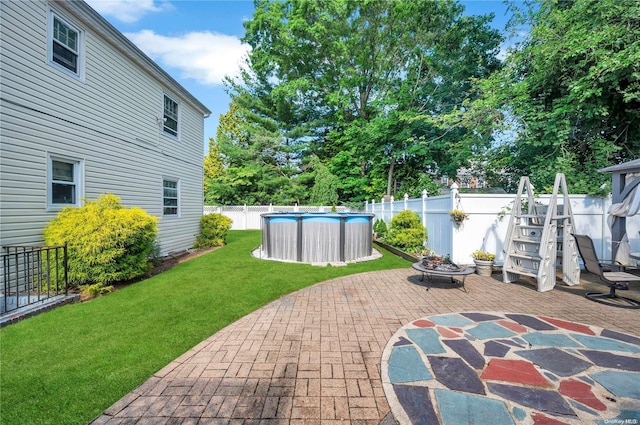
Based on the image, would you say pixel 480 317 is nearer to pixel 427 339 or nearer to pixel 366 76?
pixel 427 339

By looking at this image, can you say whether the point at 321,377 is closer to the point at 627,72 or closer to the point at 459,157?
the point at 627,72

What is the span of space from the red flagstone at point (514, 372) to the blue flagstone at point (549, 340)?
616 mm

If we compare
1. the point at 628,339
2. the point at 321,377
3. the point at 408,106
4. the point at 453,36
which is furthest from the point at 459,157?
the point at 321,377

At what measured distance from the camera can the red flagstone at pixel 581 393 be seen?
216cm

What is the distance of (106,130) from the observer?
707cm

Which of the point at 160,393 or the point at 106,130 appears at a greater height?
the point at 106,130

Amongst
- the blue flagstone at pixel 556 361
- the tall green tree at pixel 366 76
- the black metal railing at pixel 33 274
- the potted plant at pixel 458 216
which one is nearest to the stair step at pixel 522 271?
the potted plant at pixel 458 216

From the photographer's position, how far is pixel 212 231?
11812 millimetres

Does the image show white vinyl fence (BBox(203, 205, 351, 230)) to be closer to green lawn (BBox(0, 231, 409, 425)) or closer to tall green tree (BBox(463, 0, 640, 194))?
tall green tree (BBox(463, 0, 640, 194))

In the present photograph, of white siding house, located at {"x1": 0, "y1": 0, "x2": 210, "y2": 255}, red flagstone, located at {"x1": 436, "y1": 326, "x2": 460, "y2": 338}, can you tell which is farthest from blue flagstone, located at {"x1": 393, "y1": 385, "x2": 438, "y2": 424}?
white siding house, located at {"x1": 0, "y1": 0, "x2": 210, "y2": 255}

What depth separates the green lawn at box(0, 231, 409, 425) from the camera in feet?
7.47

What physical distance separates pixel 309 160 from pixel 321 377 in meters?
20.1

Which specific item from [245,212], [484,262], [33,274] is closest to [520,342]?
[484,262]

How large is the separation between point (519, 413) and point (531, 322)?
2220 mm
